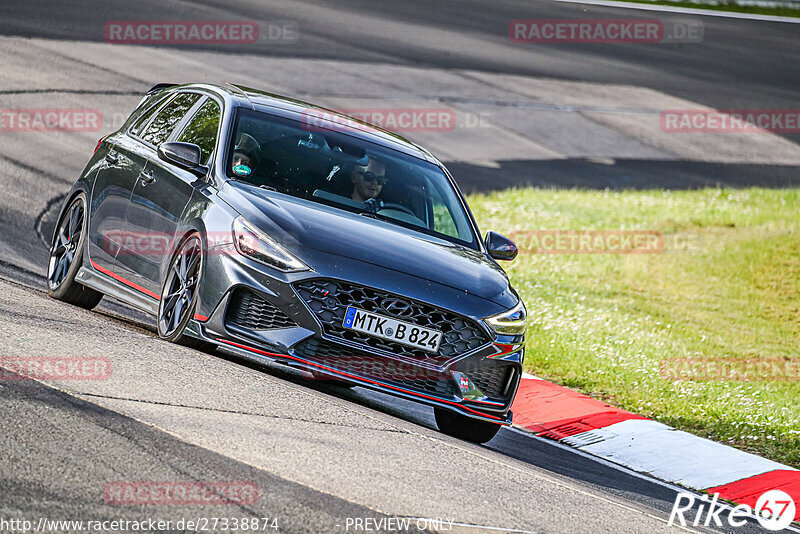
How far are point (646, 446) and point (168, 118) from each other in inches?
166

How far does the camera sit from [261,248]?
6.97 metres

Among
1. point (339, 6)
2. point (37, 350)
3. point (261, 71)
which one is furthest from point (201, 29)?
point (37, 350)

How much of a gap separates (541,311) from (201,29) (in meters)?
13.5

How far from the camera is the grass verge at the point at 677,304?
33.4 ft

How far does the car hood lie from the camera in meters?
7.04


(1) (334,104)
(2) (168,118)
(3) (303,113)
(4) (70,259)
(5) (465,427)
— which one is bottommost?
(5) (465,427)

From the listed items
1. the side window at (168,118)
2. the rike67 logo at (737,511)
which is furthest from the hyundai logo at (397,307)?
the side window at (168,118)

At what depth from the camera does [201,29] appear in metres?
24.0

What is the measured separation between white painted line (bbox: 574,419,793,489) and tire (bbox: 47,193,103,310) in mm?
3770

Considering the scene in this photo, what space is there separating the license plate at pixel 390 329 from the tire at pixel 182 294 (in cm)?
85

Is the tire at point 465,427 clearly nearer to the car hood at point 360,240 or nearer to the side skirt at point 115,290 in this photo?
the car hood at point 360,240

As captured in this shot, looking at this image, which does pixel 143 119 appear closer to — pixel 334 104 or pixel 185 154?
pixel 185 154

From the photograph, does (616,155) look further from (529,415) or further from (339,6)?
(529,415)

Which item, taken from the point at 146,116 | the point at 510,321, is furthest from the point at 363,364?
the point at 146,116
